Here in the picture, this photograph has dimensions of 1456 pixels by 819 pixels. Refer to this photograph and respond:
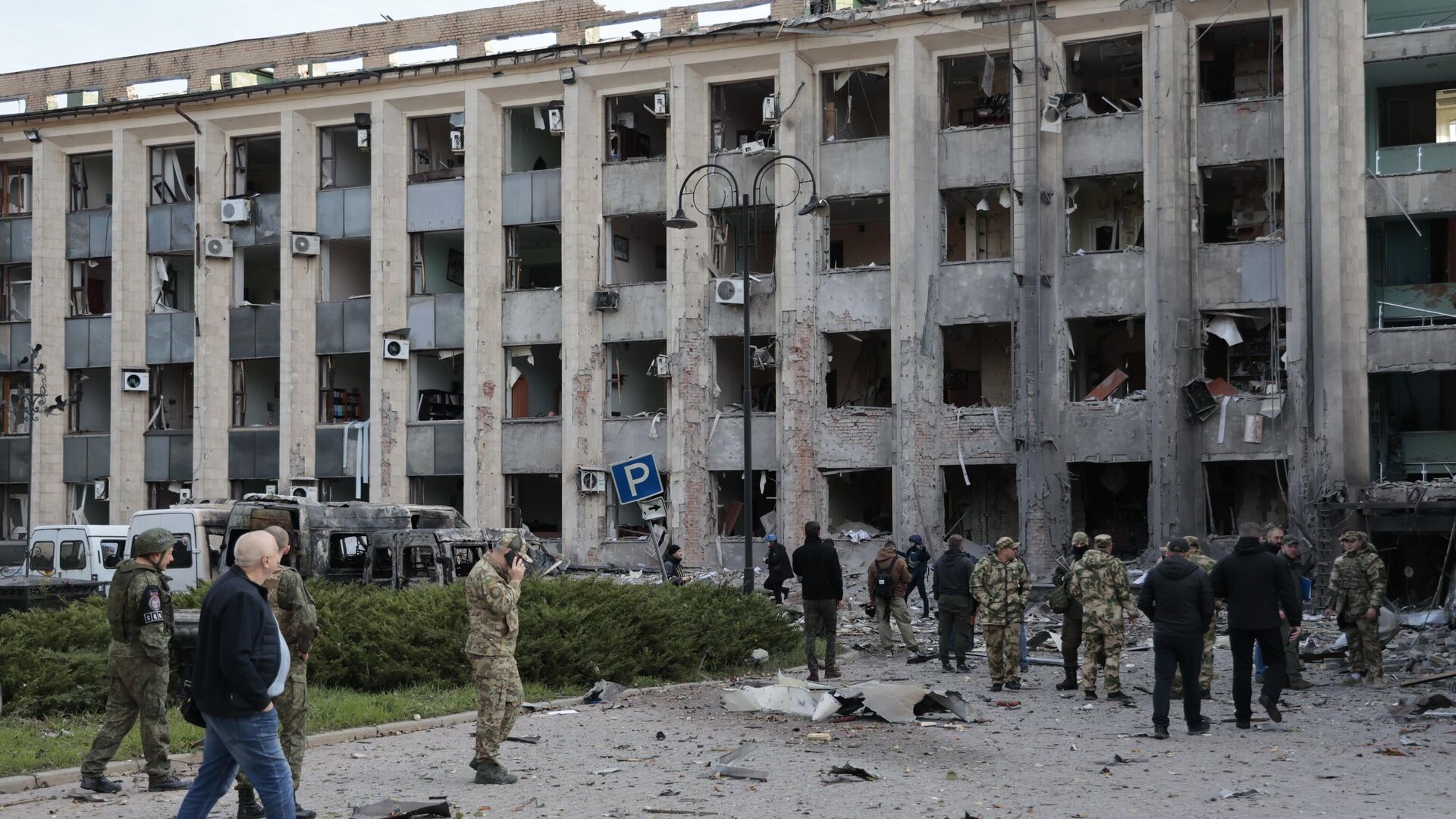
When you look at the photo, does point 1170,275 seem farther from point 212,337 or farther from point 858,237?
point 212,337

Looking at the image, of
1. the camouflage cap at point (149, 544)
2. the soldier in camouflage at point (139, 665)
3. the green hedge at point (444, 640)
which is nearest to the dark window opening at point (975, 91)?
the green hedge at point (444, 640)

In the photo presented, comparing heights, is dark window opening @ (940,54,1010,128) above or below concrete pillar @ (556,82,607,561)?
above

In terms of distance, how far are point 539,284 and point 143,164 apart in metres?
11.6

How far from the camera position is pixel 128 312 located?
44.3 metres

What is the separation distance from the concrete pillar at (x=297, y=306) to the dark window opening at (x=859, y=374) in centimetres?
1396

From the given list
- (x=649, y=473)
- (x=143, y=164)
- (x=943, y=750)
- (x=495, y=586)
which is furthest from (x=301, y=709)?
(x=143, y=164)

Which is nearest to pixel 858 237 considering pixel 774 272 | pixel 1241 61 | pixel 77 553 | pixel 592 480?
pixel 774 272

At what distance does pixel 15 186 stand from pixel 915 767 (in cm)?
4216

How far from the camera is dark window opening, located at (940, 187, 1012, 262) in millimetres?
36500

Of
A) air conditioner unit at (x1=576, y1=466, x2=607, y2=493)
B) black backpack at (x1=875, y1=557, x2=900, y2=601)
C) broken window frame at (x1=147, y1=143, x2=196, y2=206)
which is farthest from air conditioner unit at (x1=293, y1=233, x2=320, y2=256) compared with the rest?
black backpack at (x1=875, y1=557, x2=900, y2=601)

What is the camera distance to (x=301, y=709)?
409 inches

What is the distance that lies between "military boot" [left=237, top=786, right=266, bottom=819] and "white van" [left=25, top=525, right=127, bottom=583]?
20953 mm

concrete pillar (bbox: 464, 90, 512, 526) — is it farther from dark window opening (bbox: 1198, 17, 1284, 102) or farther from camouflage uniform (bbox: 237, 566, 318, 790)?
camouflage uniform (bbox: 237, 566, 318, 790)

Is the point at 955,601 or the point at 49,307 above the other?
the point at 49,307
